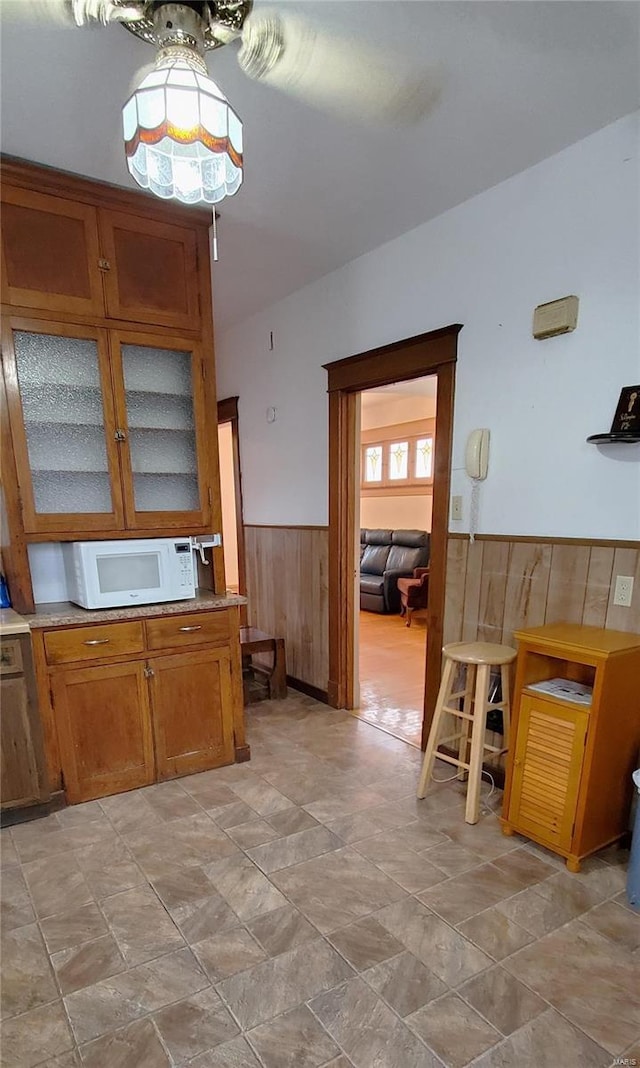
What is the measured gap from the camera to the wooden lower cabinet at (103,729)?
7.45ft

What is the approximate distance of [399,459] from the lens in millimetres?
7008

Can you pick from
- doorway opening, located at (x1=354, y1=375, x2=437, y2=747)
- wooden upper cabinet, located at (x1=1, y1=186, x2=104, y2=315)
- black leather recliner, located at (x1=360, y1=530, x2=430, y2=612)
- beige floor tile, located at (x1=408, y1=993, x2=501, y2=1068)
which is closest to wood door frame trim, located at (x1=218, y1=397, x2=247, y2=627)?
doorway opening, located at (x1=354, y1=375, x2=437, y2=747)

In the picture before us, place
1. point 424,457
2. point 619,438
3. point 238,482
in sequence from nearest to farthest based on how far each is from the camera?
1. point 619,438
2. point 238,482
3. point 424,457

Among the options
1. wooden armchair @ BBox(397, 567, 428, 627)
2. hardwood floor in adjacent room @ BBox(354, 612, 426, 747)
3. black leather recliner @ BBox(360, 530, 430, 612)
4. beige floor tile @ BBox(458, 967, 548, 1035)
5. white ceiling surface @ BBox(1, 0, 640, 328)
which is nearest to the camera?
beige floor tile @ BBox(458, 967, 548, 1035)

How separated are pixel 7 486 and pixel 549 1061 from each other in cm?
260

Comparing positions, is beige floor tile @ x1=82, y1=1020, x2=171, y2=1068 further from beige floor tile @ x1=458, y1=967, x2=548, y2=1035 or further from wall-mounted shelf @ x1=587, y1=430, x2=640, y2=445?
wall-mounted shelf @ x1=587, y1=430, x2=640, y2=445

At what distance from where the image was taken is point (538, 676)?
81.7 inches

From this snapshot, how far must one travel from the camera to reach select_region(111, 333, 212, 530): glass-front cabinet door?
2.44m

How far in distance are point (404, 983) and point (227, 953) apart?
0.54m

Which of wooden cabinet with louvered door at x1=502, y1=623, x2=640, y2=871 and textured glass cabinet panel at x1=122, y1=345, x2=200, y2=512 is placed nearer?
wooden cabinet with louvered door at x1=502, y1=623, x2=640, y2=871

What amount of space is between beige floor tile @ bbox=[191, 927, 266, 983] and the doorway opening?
2.43 meters

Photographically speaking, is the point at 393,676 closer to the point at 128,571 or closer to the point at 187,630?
the point at 187,630

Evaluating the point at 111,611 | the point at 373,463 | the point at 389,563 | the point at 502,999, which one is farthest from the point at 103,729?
the point at 373,463

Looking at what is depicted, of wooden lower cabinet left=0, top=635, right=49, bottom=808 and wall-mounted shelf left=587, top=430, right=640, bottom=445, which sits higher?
wall-mounted shelf left=587, top=430, right=640, bottom=445
